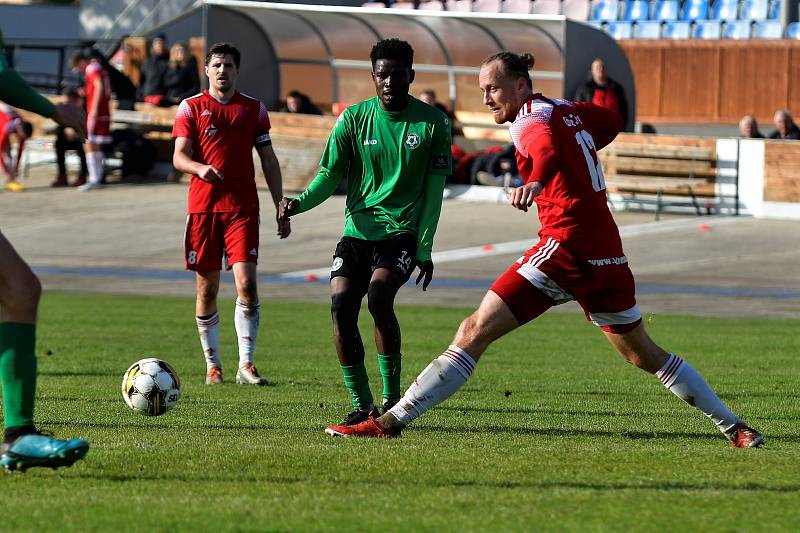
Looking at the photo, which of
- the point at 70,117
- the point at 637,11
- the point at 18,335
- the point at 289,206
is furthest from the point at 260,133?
the point at 637,11

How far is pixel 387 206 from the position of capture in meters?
8.31

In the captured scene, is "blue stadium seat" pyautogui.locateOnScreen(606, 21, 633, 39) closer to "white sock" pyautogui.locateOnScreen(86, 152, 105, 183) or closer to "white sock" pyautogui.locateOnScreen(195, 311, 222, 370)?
"white sock" pyautogui.locateOnScreen(86, 152, 105, 183)

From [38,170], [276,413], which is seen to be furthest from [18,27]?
[276,413]

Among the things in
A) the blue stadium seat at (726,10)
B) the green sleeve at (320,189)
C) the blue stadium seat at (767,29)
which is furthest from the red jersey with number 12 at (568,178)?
the blue stadium seat at (726,10)

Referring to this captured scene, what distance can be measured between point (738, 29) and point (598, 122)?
86.5 ft

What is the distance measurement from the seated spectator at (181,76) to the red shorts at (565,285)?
2111 cm

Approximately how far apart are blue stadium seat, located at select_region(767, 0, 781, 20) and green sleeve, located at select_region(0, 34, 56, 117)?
2877cm

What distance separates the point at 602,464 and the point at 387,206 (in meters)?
2.32

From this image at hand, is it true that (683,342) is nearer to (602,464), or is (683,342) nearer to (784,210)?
(602,464)

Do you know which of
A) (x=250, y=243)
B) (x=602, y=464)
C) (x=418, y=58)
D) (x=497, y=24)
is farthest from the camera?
(x=418, y=58)

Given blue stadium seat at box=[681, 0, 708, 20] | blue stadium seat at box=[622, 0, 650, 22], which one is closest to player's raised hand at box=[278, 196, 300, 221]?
blue stadium seat at box=[681, 0, 708, 20]

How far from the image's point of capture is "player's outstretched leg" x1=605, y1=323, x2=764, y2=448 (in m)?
7.36

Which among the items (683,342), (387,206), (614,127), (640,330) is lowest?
(683,342)

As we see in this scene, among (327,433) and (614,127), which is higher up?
(614,127)
